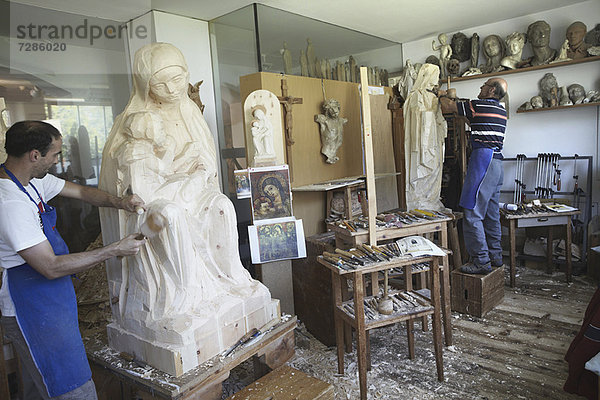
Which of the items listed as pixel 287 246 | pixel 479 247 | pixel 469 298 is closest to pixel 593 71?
pixel 479 247

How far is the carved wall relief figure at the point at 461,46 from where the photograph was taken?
5.52 meters

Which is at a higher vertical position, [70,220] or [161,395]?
[70,220]

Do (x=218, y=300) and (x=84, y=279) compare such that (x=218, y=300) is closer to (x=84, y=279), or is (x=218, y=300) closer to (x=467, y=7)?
(x=84, y=279)

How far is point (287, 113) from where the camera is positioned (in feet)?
13.4

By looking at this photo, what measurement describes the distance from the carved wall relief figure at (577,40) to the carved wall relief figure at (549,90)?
0.98 feet

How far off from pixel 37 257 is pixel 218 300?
35.9 inches

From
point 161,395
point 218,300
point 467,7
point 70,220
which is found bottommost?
point 161,395

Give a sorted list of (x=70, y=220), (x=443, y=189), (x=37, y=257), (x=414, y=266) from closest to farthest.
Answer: (x=37, y=257), (x=414, y=266), (x=70, y=220), (x=443, y=189)

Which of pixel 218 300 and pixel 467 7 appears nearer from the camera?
pixel 218 300

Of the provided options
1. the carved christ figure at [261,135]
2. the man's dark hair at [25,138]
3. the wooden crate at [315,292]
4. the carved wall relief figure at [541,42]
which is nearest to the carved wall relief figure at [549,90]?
the carved wall relief figure at [541,42]

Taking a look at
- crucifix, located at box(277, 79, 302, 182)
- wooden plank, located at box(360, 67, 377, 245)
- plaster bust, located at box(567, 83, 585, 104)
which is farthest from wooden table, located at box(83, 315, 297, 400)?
plaster bust, located at box(567, 83, 585, 104)

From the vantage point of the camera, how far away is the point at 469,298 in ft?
11.7

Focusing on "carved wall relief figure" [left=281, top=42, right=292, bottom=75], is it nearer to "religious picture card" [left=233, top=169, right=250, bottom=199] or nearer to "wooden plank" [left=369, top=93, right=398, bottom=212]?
"wooden plank" [left=369, top=93, right=398, bottom=212]

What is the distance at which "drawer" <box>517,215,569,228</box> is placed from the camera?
4211mm
